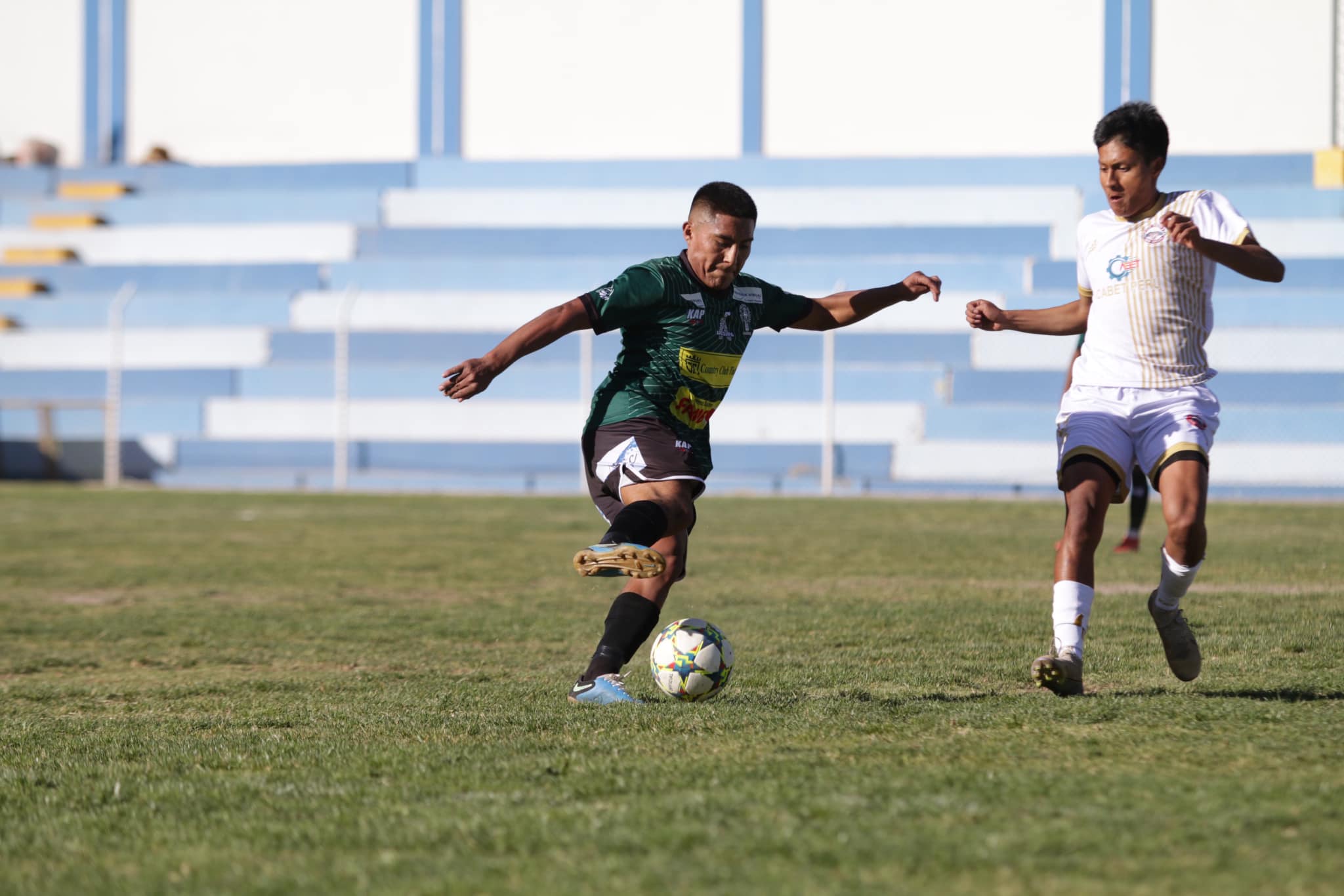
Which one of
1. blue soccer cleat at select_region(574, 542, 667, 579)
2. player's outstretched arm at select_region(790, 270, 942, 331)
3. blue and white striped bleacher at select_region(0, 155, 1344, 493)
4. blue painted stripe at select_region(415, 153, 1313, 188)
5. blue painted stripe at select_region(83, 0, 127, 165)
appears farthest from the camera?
blue painted stripe at select_region(83, 0, 127, 165)

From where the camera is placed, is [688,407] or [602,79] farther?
[602,79]

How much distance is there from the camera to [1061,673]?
180 inches

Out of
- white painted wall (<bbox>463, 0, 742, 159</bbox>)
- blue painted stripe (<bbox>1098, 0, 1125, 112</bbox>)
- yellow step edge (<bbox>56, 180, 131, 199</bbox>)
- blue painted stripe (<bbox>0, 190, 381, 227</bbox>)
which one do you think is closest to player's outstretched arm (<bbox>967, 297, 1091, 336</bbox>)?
blue painted stripe (<bbox>1098, 0, 1125, 112</bbox>)

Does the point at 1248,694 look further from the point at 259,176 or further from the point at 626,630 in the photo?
the point at 259,176

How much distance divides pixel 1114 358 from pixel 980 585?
4.30m

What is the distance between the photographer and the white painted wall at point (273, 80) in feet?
89.2

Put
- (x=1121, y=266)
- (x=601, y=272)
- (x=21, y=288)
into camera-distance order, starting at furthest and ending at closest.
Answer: (x=21, y=288), (x=601, y=272), (x=1121, y=266)

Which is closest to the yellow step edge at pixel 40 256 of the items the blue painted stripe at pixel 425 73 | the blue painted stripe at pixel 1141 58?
the blue painted stripe at pixel 425 73

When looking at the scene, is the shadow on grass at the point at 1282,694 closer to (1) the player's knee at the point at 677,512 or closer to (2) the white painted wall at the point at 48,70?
(1) the player's knee at the point at 677,512

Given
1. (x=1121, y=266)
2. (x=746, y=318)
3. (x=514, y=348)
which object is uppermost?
(x=1121, y=266)

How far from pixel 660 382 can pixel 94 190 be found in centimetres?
2403

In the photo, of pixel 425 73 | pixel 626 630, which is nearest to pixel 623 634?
pixel 626 630

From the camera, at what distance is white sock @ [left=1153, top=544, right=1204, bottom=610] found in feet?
15.5

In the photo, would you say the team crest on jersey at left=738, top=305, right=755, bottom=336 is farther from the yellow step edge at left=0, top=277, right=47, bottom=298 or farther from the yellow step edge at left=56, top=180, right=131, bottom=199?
the yellow step edge at left=56, top=180, right=131, bottom=199
